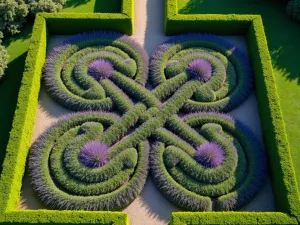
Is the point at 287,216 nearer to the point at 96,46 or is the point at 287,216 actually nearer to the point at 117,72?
the point at 117,72

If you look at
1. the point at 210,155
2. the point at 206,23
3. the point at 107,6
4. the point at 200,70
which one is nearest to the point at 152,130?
the point at 210,155

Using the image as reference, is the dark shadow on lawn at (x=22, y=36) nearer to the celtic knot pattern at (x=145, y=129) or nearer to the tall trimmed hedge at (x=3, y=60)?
the tall trimmed hedge at (x=3, y=60)

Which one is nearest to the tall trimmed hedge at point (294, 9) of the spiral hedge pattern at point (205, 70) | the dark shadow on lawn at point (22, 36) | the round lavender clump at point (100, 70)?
the spiral hedge pattern at point (205, 70)

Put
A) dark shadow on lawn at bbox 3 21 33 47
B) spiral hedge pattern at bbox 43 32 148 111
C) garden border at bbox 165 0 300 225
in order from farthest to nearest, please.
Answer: dark shadow on lawn at bbox 3 21 33 47, spiral hedge pattern at bbox 43 32 148 111, garden border at bbox 165 0 300 225

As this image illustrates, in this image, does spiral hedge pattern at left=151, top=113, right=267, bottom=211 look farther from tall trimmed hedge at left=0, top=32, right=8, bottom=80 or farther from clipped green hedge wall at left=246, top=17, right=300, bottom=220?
tall trimmed hedge at left=0, top=32, right=8, bottom=80

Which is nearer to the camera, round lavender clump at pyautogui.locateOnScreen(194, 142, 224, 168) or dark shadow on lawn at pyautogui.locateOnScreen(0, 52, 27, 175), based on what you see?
round lavender clump at pyautogui.locateOnScreen(194, 142, 224, 168)

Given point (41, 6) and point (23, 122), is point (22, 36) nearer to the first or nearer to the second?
point (41, 6)

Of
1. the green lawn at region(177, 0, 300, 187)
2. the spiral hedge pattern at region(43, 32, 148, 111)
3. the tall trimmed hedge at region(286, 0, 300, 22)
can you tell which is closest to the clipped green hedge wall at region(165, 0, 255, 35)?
the green lawn at region(177, 0, 300, 187)
